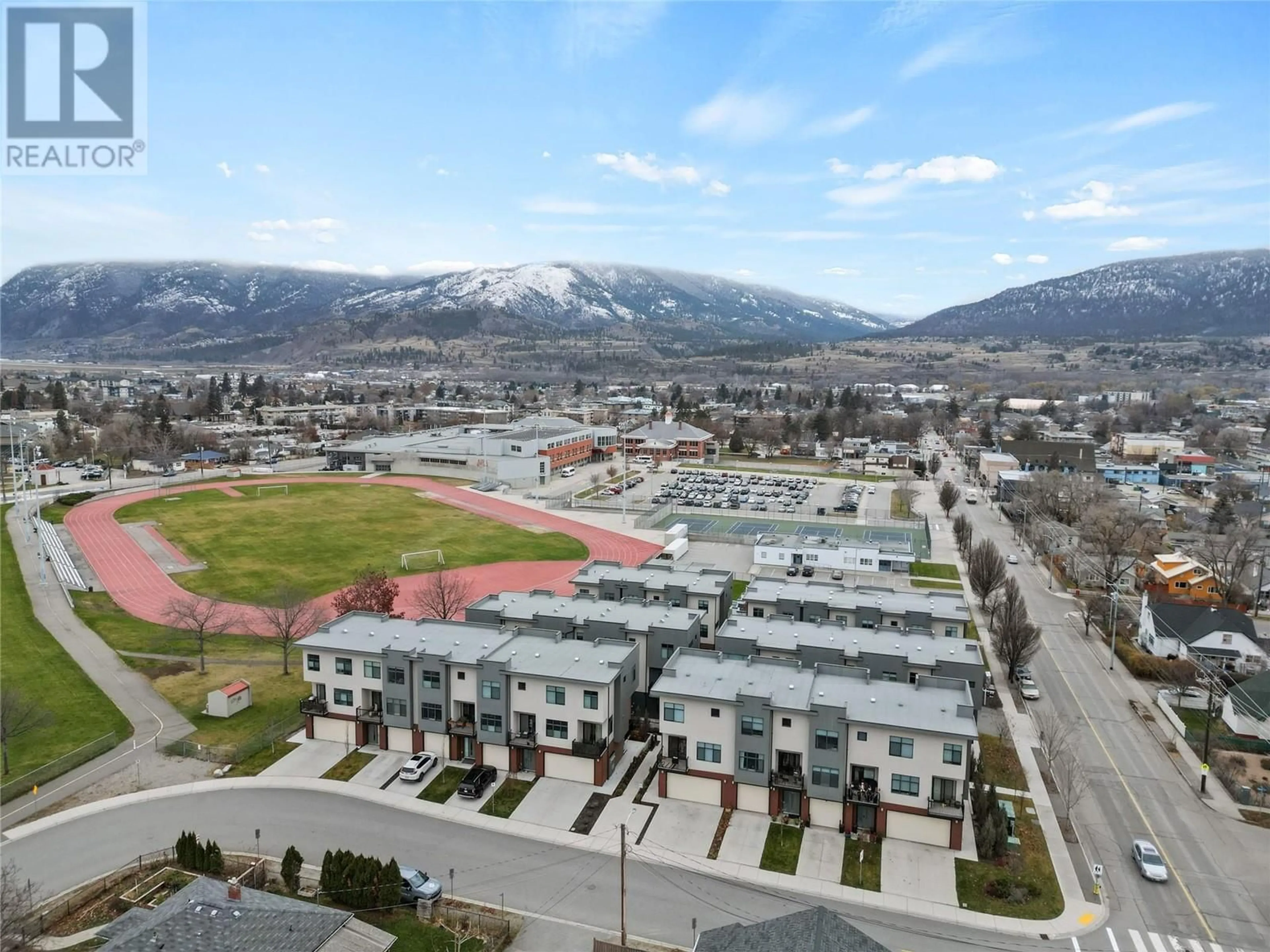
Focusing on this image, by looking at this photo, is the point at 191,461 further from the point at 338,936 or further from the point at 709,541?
the point at 338,936

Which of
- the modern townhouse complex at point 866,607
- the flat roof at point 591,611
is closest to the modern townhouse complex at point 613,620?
the flat roof at point 591,611

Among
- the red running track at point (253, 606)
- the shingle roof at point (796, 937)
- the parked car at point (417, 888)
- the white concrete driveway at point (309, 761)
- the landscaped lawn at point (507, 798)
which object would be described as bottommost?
the white concrete driveway at point (309, 761)

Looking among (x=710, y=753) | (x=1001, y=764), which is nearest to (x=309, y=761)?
(x=710, y=753)

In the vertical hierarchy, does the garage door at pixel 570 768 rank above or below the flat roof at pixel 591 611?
below

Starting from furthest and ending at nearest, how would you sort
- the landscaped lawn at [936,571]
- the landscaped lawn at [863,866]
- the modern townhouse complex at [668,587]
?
1. the landscaped lawn at [936,571]
2. the modern townhouse complex at [668,587]
3. the landscaped lawn at [863,866]

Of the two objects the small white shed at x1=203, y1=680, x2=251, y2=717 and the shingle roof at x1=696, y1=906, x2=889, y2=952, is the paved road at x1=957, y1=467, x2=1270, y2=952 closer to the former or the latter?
the shingle roof at x1=696, y1=906, x2=889, y2=952

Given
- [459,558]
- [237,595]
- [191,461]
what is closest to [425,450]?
[191,461]

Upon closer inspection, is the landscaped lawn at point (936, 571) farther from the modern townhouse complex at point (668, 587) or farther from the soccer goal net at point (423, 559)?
the soccer goal net at point (423, 559)
